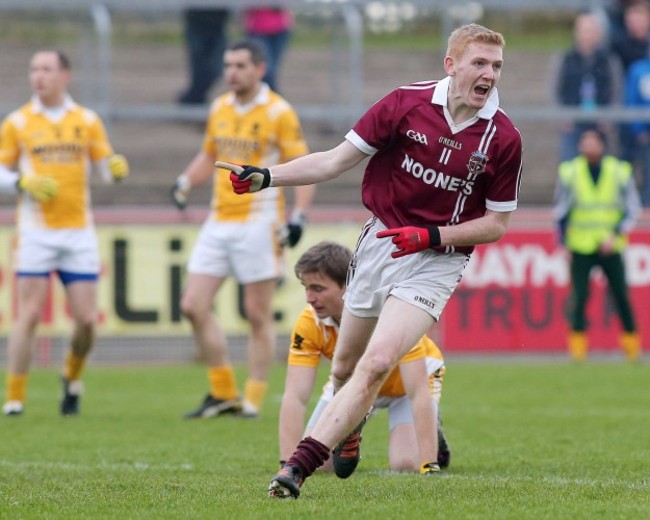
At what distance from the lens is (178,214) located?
50.3 feet

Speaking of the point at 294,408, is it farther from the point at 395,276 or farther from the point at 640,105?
the point at 640,105

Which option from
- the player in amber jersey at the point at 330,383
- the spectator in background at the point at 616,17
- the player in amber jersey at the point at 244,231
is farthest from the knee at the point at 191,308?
the spectator in background at the point at 616,17

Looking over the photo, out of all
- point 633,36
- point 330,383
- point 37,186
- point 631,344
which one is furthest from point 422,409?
point 633,36

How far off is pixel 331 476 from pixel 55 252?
13.7 ft

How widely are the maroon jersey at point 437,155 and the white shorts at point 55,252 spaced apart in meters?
4.81

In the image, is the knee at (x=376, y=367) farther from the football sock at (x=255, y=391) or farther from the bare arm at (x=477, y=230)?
the football sock at (x=255, y=391)

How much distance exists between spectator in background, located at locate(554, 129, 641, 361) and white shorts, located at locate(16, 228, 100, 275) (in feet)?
20.0

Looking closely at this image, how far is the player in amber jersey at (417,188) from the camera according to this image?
616 cm

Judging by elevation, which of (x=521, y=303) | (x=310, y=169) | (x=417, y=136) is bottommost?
(x=521, y=303)

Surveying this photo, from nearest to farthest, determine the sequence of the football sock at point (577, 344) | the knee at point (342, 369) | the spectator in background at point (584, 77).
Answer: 1. the knee at point (342, 369)
2. the football sock at point (577, 344)
3. the spectator in background at point (584, 77)

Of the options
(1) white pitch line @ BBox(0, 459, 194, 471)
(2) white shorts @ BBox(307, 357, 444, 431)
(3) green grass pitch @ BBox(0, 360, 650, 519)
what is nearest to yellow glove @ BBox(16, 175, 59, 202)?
(3) green grass pitch @ BBox(0, 360, 650, 519)

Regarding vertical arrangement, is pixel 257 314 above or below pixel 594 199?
below

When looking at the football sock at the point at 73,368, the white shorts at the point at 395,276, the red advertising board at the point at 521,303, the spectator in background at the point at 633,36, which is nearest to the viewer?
the white shorts at the point at 395,276

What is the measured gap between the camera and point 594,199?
15484 millimetres
